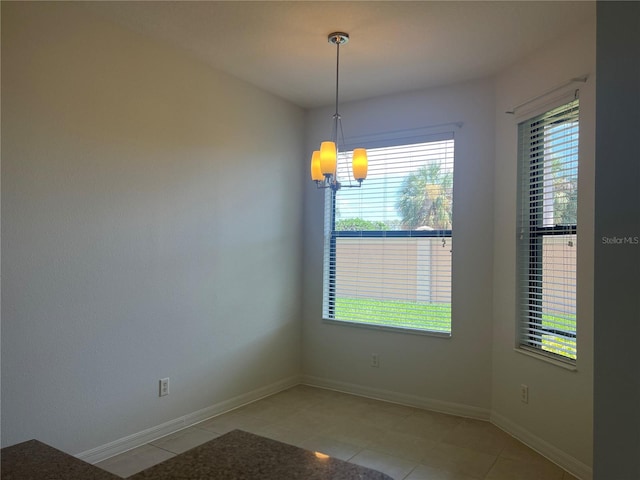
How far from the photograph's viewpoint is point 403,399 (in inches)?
159

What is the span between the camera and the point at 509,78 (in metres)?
3.51

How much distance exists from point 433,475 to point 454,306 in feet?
4.76

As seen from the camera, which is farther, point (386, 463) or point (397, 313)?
point (397, 313)

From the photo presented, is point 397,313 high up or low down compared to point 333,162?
down

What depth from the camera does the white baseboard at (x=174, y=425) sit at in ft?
9.32

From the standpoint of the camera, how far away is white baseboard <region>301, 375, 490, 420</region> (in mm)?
3722

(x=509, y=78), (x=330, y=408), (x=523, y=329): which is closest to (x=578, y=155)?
(x=509, y=78)

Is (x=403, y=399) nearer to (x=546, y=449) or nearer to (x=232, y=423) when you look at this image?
(x=546, y=449)

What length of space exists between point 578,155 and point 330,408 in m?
2.67

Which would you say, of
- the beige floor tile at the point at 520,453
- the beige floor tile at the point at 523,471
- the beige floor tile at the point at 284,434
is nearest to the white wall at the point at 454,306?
the beige floor tile at the point at 520,453

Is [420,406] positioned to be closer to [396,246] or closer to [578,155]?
[396,246]

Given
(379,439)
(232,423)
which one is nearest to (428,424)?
(379,439)

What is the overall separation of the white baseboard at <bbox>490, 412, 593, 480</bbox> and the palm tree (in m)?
1.57

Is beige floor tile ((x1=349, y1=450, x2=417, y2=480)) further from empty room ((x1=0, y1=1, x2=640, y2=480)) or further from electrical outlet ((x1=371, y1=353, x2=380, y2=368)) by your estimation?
electrical outlet ((x1=371, y1=353, x2=380, y2=368))
